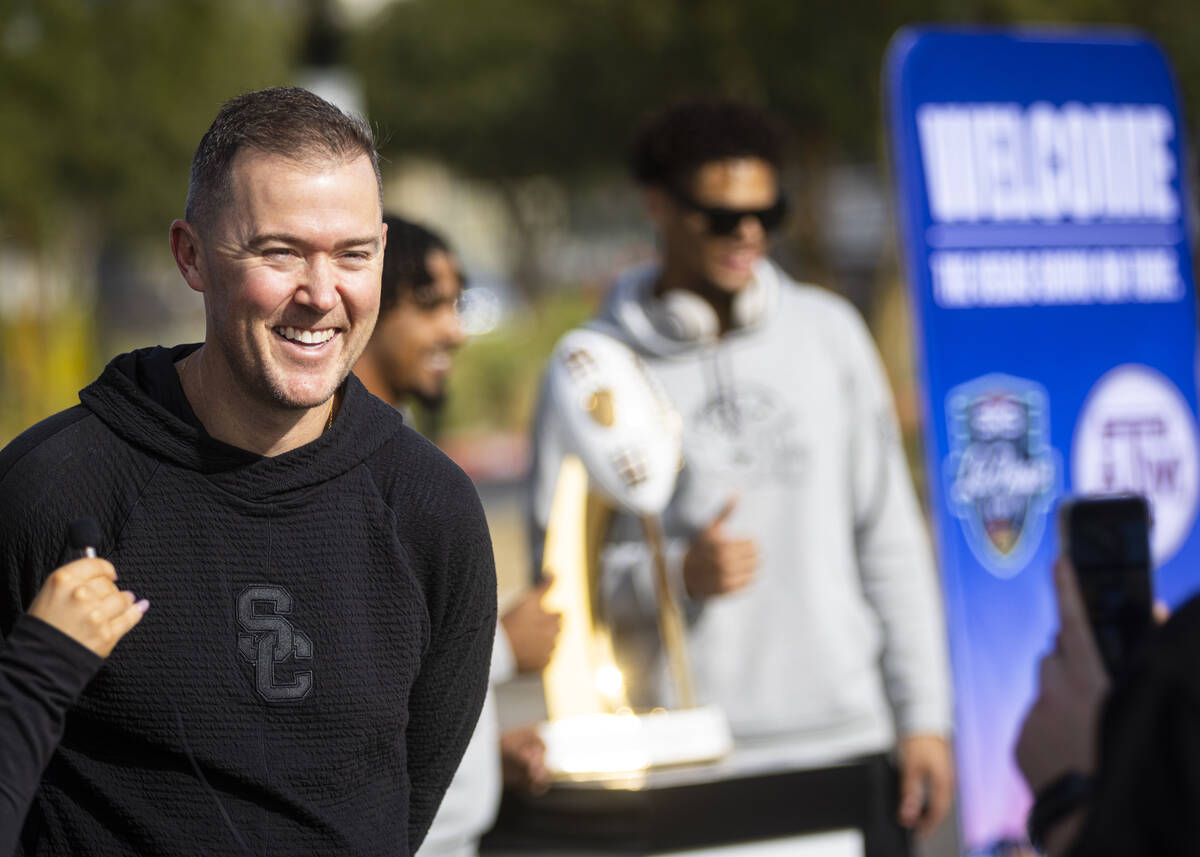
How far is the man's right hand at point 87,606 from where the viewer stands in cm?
182

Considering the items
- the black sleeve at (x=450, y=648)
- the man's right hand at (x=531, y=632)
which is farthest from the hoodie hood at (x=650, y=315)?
the black sleeve at (x=450, y=648)

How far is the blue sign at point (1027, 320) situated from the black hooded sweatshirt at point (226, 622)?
2.19 metres

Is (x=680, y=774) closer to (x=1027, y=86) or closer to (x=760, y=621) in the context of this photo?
(x=760, y=621)

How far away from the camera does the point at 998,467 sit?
4141 mm

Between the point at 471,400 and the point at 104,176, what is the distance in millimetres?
5207

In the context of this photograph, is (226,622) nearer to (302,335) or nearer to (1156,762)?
(302,335)

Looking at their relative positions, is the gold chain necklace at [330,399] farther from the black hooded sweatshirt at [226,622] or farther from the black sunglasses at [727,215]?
the black sunglasses at [727,215]

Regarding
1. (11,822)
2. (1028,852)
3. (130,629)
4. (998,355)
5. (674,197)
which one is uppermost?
(674,197)

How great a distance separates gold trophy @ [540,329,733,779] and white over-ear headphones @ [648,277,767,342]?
181mm

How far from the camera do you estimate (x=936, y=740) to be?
385cm

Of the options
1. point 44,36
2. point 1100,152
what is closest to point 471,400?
point 44,36

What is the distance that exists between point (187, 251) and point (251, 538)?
380 millimetres

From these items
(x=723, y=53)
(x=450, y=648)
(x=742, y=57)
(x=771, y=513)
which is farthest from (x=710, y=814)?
(x=742, y=57)

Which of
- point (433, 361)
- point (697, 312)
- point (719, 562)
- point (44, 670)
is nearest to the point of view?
point (44, 670)
